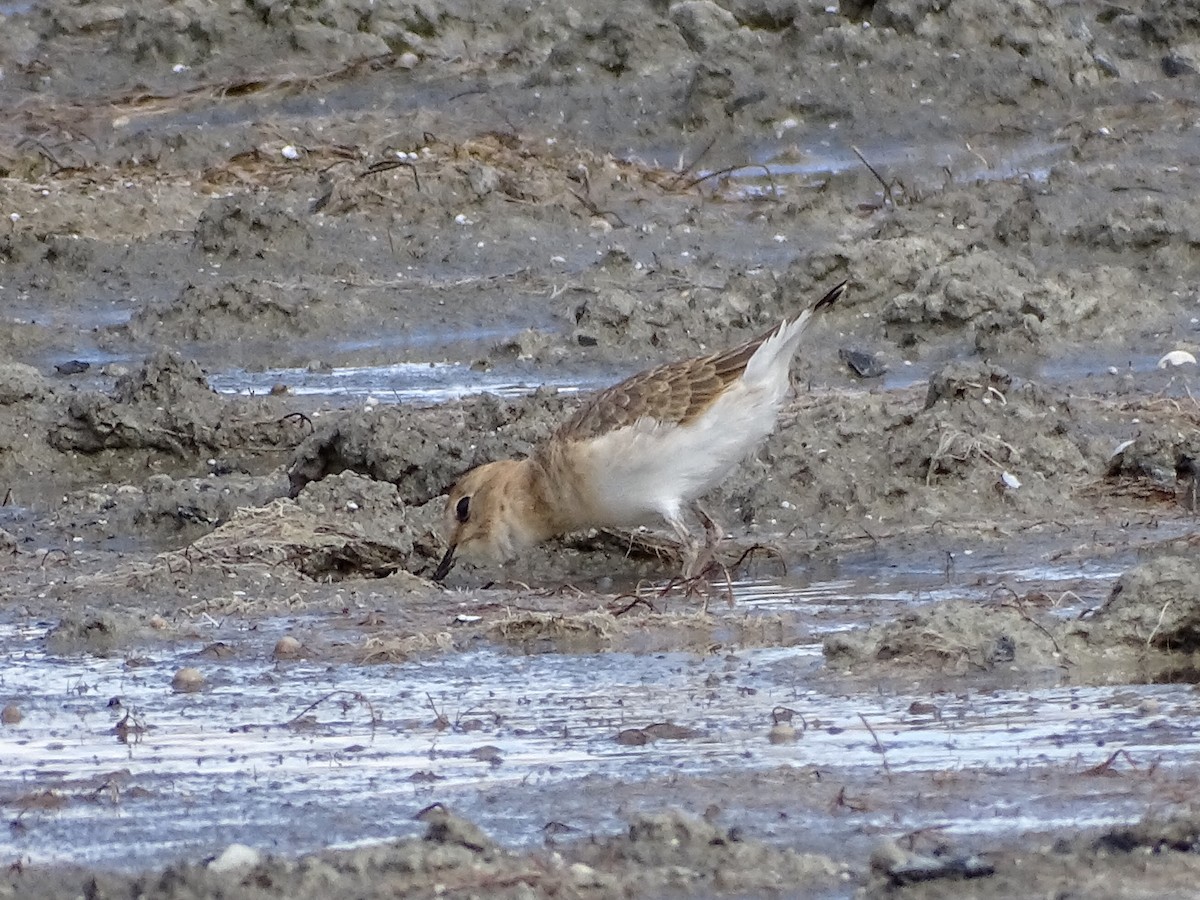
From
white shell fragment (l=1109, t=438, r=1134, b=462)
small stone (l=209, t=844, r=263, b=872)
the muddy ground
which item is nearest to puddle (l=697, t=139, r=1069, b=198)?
the muddy ground

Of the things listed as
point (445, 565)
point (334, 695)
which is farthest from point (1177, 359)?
point (334, 695)

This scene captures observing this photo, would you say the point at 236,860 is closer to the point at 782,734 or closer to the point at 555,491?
the point at 782,734

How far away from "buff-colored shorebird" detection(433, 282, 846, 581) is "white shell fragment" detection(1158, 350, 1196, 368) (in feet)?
11.9

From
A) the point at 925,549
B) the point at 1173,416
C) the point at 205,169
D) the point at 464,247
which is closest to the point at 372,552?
the point at 925,549

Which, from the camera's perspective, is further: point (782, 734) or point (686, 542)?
point (686, 542)

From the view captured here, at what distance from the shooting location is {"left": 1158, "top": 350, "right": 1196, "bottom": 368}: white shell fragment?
1239 cm

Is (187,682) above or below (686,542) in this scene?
above

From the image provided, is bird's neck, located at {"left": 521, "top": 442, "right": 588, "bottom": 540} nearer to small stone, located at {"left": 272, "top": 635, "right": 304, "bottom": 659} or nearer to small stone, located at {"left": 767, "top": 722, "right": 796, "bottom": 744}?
small stone, located at {"left": 272, "top": 635, "right": 304, "bottom": 659}

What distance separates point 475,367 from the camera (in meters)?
13.5

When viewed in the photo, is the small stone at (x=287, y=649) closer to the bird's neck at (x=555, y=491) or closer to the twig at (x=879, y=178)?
the bird's neck at (x=555, y=491)

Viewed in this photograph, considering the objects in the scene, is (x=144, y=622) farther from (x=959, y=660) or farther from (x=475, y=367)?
(x=475, y=367)

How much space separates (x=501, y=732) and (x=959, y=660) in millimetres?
1369

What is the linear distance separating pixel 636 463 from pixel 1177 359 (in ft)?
14.6

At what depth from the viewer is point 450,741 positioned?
632 centimetres
